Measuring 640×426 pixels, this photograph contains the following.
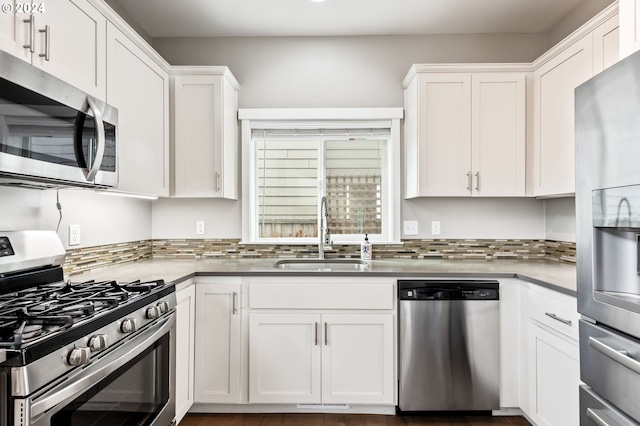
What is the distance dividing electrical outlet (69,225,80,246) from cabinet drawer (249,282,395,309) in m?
1.01

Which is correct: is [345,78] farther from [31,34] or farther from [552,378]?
[552,378]

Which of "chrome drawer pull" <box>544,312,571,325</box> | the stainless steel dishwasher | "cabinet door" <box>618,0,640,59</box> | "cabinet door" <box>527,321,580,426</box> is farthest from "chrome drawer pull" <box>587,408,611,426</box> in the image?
"cabinet door" <box>618,0,640,59</box>

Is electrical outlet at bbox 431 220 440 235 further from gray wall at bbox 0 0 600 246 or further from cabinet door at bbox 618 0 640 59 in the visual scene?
cabinet door at bbox 618 0 640 59

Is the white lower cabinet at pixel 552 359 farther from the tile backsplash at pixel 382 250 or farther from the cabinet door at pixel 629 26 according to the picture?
the cabinet door at pixel 629 26

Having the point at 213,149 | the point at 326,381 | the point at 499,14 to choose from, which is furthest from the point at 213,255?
the point at 499,14

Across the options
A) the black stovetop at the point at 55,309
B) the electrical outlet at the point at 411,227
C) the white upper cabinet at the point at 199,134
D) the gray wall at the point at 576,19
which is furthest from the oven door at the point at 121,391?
the gray wall at the point at 576,19

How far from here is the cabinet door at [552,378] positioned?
5.70 feet

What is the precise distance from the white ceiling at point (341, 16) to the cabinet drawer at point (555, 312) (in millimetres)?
Result: 1909

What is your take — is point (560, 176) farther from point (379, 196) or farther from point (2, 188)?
point (2, 188)

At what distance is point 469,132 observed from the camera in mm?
2643

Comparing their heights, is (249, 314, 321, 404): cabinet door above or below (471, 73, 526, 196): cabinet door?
below

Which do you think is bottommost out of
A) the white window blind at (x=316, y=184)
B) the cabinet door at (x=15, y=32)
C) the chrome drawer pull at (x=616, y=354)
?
the chrome drawer pull at (x=616, y=354)

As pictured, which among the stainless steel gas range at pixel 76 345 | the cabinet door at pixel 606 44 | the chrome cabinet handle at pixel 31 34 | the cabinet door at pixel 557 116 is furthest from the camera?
the cabinet door at pixel 557 116

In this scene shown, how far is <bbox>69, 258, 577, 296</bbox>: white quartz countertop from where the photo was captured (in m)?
2.04
